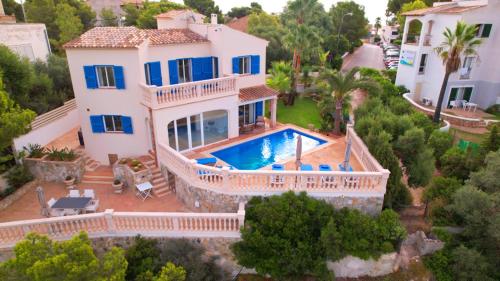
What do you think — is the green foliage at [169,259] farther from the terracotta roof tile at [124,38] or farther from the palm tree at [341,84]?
the palm tree at [341,84]

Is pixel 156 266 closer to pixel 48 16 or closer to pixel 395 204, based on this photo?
pixel 395 204

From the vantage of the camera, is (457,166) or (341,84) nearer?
(457,166)

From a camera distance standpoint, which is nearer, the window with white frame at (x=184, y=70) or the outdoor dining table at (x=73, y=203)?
the outdoor dining table at (x=73, y=203)

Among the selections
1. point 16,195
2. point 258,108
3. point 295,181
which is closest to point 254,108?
point 258,108

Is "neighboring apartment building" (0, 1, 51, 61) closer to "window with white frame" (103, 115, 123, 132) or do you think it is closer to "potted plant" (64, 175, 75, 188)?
"window with white frame" (103, 115, 123, 132)

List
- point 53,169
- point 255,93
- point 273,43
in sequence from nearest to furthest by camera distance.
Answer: point 53,169 → point 255,93 → point 273,43

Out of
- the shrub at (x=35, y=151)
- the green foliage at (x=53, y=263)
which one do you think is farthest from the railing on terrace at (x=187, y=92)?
the green foliage at (x=53, y=263)

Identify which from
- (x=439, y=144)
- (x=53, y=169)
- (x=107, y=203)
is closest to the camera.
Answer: (x=107, y=203)

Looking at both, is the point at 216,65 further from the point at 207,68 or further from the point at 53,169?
the point at 53,169
